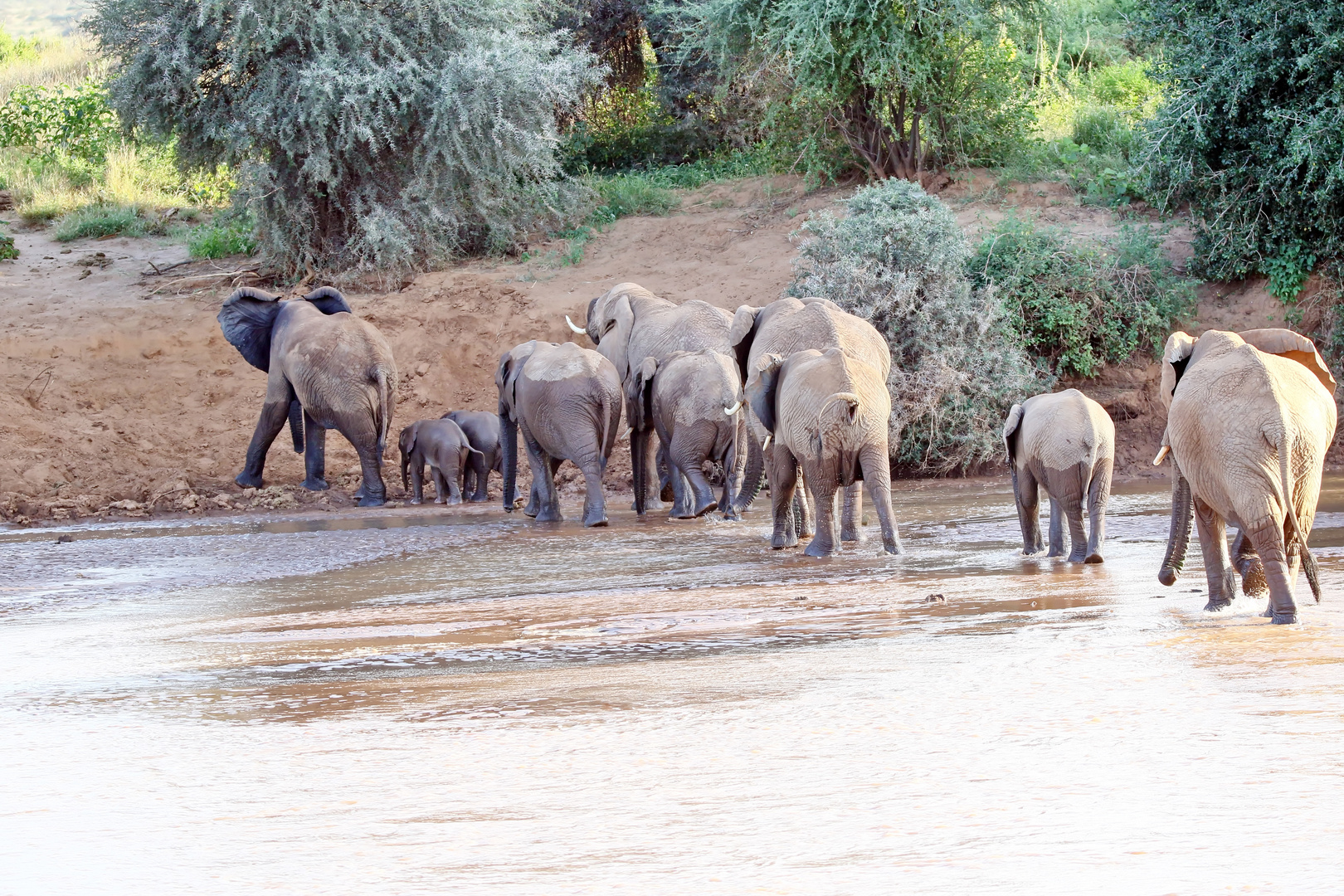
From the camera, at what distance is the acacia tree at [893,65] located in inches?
758

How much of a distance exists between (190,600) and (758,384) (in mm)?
3932

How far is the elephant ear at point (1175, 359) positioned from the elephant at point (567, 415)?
5.87 m

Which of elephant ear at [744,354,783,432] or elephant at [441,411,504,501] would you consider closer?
elephant ear at [744,354,783,432]

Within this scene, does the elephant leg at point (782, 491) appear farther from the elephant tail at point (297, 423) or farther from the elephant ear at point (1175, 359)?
the elephant tail at point (297, 423)

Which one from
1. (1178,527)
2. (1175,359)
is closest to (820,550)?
(1178,527)

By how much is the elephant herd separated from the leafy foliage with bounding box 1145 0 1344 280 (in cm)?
757

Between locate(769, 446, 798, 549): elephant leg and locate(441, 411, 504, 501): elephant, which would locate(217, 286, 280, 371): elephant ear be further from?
locate(769, 446, 798, 549): elephant leg

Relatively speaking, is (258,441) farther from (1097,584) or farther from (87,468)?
(1097,584)

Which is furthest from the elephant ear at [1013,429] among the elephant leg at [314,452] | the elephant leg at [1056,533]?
the elephant leg at [314,452]

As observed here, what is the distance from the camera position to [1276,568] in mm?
5918

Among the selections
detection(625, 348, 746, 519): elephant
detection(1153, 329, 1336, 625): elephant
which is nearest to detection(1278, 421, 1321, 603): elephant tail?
detection(1153, 329, 1336, 625): elephant

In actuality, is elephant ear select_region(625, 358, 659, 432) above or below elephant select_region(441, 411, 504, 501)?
above

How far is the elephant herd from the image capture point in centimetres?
614

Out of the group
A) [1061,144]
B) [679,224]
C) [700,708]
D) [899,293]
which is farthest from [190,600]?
[1061,144]
